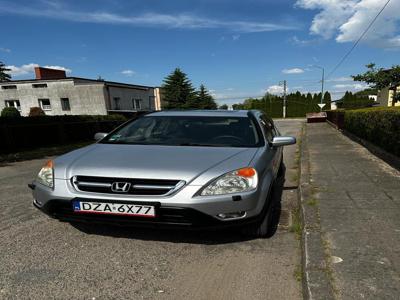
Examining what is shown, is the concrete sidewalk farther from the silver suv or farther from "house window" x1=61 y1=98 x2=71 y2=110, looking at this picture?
"house window" x1=61 y1=98 x2=71 y2=110

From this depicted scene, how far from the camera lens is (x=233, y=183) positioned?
2809 millimetres

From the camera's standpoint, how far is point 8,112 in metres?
27.9

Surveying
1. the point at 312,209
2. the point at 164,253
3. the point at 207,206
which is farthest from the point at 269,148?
the point at 164,253

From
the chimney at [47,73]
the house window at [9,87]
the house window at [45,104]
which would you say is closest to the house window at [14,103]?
the house window at [9,87]

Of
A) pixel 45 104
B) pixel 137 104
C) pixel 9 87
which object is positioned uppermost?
pixel 9 87

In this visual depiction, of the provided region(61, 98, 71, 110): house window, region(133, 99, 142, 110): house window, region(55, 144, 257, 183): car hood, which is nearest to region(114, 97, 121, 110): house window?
region(133, 99, 142, 110): house window

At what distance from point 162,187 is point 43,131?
1272cm

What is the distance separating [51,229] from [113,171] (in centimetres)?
148

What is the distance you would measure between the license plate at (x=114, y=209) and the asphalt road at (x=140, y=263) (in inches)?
19.2

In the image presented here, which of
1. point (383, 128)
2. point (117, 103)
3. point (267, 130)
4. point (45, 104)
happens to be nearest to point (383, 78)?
point (383, 128)

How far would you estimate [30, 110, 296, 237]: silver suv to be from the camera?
270 cm

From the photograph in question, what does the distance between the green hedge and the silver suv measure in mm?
4584

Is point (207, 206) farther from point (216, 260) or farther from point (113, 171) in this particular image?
point (113, 171)

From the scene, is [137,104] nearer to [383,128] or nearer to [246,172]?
[383,128]
